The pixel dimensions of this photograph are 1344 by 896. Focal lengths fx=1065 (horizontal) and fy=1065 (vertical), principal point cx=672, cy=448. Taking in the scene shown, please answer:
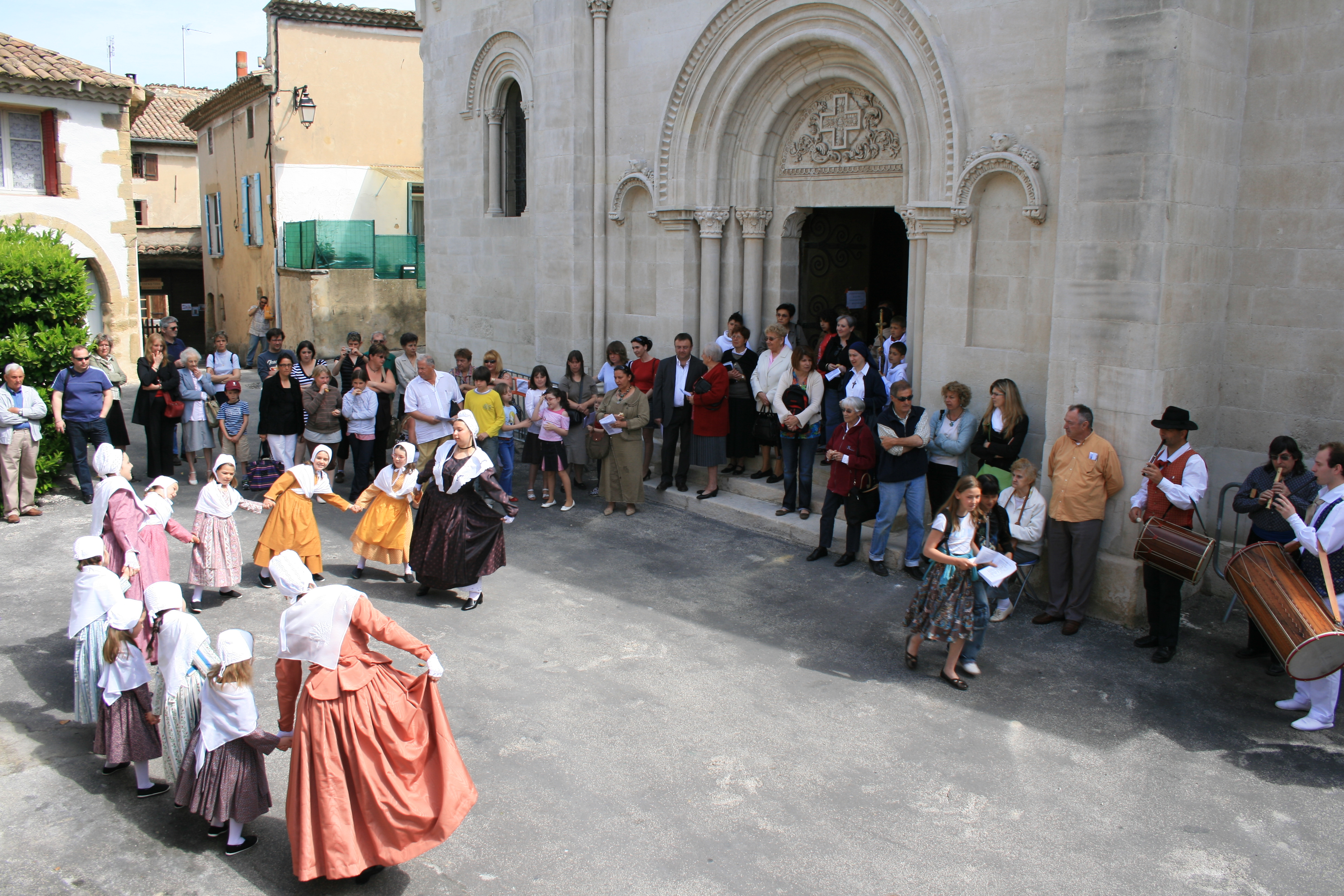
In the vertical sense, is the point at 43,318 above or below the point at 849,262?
below

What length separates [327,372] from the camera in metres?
11.2

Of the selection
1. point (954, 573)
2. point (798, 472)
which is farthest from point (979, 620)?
point (798, 472)

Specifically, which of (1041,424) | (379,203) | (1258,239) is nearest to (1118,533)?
(1041,424)

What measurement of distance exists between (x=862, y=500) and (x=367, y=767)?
5.44m

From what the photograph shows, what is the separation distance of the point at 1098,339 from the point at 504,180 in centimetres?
927

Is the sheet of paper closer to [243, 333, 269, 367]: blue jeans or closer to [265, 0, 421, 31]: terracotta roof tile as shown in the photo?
[243, 333, 269, 367]: blue jeans

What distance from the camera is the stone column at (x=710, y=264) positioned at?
1174 centimetres

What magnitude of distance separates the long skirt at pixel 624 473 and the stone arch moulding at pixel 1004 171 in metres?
3.82

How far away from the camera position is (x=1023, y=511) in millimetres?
8094

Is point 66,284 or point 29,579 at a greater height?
point 66,284

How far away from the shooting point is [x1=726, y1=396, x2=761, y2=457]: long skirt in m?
11.0

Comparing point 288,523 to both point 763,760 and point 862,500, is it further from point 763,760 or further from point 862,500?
point 862,500

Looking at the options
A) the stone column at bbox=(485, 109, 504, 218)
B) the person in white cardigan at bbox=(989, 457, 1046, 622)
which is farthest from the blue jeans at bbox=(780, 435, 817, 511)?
the stone column at bbox=(485, 109, 504, 218)

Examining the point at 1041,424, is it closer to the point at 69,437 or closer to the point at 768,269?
the point at 768,269
